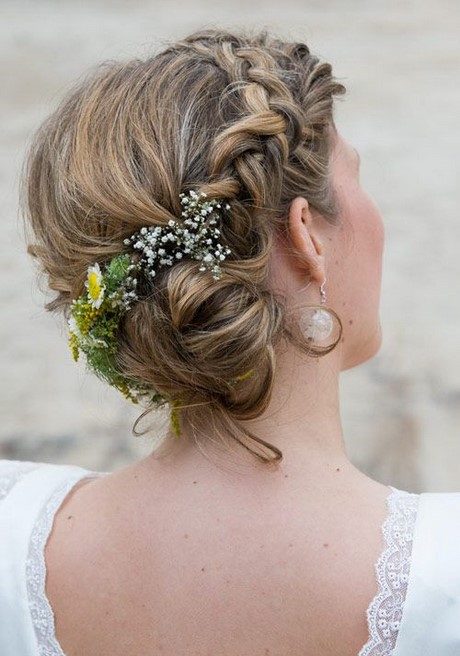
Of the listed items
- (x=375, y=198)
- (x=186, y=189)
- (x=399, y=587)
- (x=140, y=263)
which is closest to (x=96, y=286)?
(x=140, y=263)

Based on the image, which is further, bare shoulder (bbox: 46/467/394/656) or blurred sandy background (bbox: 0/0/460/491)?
blurred sandy background (bbox: 0/0/460/491)

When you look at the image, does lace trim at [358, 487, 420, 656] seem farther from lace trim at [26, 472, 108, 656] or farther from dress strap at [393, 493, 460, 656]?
lace trim at [26, 472, 108, 656]

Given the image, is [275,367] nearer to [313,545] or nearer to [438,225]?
[313,545]

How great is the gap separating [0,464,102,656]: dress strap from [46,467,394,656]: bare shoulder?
0.15ft

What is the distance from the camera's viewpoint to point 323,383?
60.3 inches

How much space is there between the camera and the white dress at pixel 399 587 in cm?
131

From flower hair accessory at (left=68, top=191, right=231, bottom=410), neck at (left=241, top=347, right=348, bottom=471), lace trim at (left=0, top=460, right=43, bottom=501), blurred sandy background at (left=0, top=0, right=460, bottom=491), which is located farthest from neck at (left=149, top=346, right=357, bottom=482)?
blurred sandy background at (left=0, top=0, right=460, bottom=491)

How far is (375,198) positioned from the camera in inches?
184

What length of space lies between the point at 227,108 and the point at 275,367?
1.28ft

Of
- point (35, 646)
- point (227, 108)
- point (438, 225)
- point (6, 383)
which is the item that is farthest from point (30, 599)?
point (438, 225)

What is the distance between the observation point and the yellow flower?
1396 millimetres

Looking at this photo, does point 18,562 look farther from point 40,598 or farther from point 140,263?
Result: point 140,263

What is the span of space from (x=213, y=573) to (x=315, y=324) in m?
0.41

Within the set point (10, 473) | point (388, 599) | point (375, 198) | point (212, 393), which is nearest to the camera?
point (388, 599)
